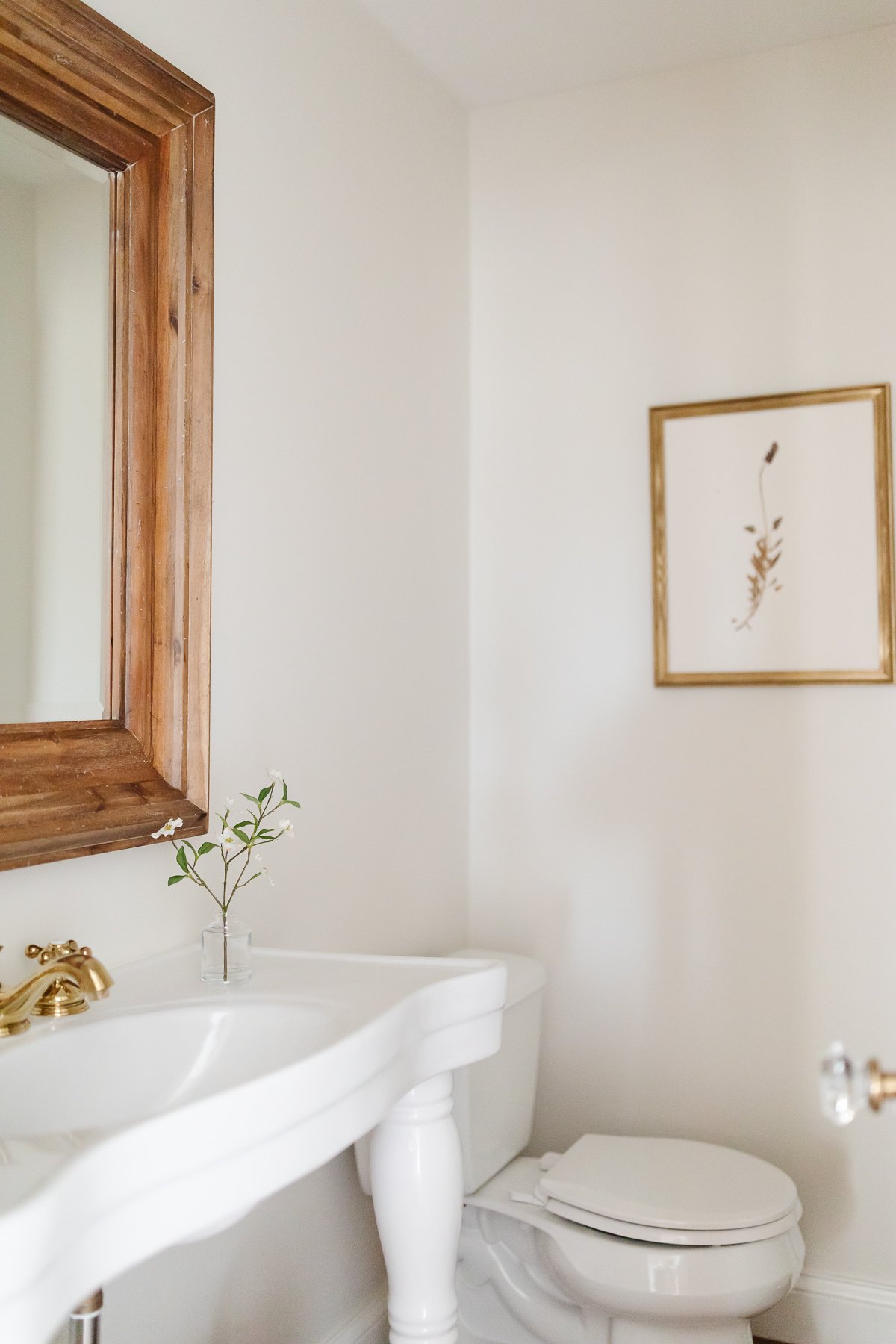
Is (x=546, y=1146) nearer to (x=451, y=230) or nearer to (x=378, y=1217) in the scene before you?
(x=378, y=1217)

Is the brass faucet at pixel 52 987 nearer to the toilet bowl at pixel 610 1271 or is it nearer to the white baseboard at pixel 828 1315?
the toilet bowl at pixel 610 1271

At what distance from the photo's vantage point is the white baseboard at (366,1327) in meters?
1.91

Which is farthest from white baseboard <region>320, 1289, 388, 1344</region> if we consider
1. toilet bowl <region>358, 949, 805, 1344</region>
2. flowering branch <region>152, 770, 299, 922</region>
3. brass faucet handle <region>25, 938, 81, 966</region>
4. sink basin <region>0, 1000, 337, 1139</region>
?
brass faucet handle <region>25, 938, 81, 966</region>

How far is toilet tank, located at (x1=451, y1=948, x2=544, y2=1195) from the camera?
1943 millimetres

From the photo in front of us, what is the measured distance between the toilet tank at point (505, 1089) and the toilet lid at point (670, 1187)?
12cm

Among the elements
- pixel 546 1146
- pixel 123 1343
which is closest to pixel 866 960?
pixel 546 1146

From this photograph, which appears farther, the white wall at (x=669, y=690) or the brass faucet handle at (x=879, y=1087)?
the white wall at (x=669, y=690)

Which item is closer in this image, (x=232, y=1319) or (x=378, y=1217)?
(x=378, y=1217)

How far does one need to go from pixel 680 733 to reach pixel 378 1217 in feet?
3.91

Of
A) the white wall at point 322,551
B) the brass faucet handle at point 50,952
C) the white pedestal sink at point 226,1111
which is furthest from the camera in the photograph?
the white wall at point 322,551

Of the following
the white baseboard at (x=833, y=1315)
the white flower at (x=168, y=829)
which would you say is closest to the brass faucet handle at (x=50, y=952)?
the white flower at (x=168, y=829)

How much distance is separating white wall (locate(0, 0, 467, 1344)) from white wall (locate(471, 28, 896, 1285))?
128mm

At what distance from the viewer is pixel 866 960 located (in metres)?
2.14

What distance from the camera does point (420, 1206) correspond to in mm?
1370
